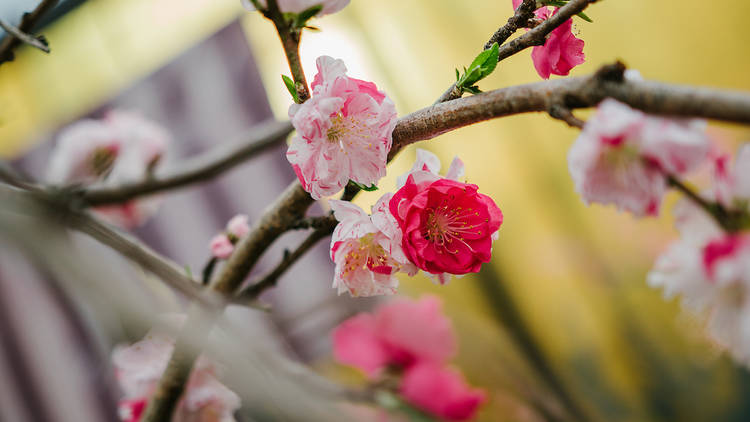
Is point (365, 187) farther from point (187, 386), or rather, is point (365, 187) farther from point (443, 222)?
point (187, 386)

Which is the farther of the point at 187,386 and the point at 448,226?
the point at 187,386

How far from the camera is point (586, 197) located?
26 centimetres

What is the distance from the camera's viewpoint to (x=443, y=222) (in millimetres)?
323

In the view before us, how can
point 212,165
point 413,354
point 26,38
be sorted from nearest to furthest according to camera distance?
point 26,38 < point 212,165 < point 413,354

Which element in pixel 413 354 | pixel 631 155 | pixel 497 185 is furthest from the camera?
pixel 497 185

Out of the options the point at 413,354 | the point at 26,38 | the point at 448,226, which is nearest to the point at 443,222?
the point at 448,226

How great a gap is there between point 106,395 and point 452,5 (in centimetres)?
181

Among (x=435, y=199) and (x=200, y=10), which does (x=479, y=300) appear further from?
(x=200, y=10)

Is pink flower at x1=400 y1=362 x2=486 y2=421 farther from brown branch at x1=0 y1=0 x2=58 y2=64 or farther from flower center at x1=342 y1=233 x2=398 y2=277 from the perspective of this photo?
brown branch at x1=0 y1=0 x2=58 y2=64

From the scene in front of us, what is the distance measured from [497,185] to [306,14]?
112 centimetres

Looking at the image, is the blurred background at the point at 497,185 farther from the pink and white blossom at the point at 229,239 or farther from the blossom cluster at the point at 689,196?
the blossom cluster at the point at 689,196

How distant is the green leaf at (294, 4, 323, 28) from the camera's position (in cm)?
29

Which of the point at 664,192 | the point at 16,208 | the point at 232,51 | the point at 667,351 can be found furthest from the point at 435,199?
the point at 232,51

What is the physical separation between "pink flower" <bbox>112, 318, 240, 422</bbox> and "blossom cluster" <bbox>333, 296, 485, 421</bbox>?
392 millimetres
